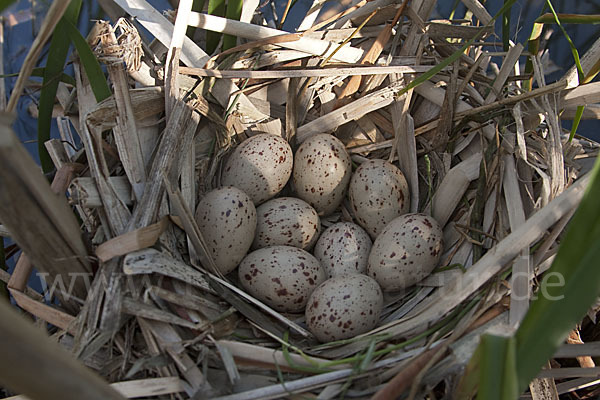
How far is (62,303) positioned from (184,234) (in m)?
0.25

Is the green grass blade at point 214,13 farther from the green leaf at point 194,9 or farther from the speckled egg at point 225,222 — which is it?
the speckled egg at point 225,222

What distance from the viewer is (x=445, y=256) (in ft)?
3.56

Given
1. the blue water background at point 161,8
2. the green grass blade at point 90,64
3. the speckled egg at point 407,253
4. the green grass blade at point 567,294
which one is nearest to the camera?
the green grass blade at point 567,294

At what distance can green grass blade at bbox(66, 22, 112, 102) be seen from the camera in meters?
0.91

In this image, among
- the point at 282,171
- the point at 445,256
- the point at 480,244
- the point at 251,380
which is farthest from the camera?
the point at 282,171

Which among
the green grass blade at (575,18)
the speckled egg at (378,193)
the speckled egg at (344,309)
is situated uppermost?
the green grass blade at (575,18)

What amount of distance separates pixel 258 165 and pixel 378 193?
0.26 meters

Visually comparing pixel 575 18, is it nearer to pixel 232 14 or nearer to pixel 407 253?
pixel 407 253

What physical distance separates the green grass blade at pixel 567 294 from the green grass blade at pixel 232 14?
839mm

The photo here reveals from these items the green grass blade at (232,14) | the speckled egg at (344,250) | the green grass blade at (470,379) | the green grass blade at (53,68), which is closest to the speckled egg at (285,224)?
the speckled egg at (344,250)

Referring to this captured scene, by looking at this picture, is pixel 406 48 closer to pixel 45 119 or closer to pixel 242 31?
pixel 242 31

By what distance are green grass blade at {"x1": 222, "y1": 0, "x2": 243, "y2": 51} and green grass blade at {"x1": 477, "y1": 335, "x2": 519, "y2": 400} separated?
0.88 m

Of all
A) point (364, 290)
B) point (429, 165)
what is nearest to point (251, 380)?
point (364, 290)

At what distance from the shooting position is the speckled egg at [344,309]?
0.97 meters
